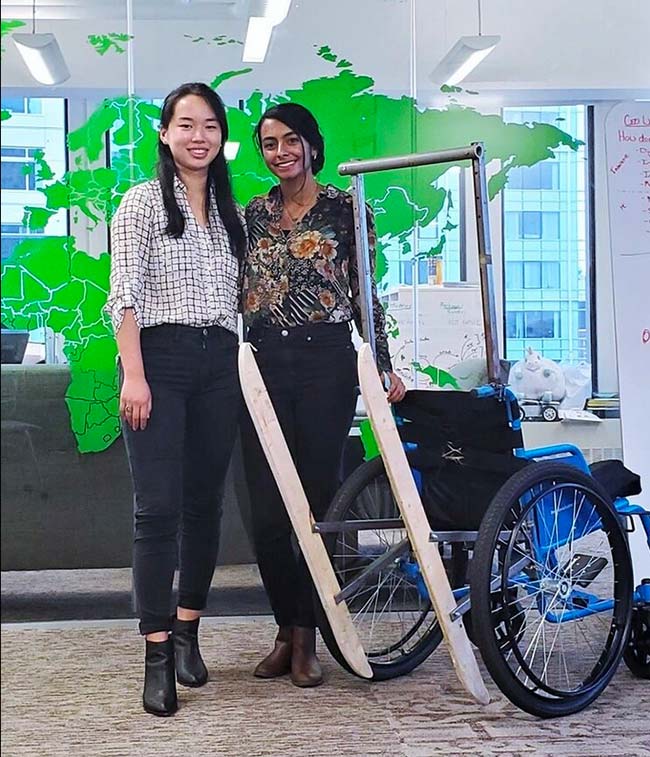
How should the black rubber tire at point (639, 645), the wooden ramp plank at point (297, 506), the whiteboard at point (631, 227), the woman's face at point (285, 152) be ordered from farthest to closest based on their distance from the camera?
the whiteboard at point (631, 227) → the woman's face at point (285, 152) → the black rubber tire at point (639, 645) → the wooden ramp plank at point (297, 506)

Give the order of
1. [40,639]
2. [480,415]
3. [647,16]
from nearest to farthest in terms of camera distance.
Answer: [480,415] < [40,639] < [647,16]

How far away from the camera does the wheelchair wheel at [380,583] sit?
103 inches

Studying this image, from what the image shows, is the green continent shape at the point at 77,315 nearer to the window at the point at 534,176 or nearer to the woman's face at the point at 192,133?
the woman's face at the point at 192,133

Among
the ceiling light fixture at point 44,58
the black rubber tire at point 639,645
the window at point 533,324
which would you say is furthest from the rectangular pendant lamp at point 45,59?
the black rubber tire at point 639,645

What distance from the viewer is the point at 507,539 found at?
2.45 m

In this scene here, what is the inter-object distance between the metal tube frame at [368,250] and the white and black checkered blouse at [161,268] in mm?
316

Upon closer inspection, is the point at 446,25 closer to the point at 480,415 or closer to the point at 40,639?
the point at 480,415

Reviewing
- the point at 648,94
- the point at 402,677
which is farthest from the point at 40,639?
the point at 648,94

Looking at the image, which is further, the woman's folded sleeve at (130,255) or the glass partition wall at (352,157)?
the glass partition wall at (352,157)

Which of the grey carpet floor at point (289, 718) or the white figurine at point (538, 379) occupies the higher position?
the white figurine at point (538, 379)

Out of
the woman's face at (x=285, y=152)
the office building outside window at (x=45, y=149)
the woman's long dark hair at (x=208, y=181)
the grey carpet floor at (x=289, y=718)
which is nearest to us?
the grey carpet floor at (x=289, y=718)

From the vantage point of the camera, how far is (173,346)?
2.51m

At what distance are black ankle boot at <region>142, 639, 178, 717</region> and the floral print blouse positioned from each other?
31.5 inches

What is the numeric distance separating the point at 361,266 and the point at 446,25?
106cm
